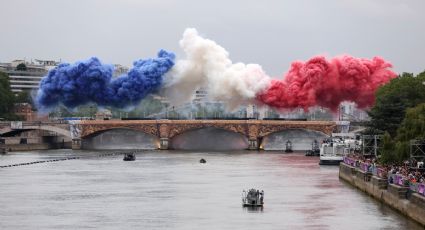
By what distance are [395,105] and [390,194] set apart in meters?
41.2

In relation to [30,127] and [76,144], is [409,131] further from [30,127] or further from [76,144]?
[30,127]

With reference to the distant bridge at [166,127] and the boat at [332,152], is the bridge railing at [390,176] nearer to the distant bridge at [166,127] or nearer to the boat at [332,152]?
the boat at [332,152]

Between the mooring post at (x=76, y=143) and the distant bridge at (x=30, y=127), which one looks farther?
the mooring post at (x=76, y=143)

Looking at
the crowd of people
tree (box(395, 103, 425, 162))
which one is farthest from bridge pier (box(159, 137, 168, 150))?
the crowd of people

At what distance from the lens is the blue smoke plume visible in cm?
18450

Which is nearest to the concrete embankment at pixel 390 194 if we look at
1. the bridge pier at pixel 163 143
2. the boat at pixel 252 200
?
the boat at pixel 252 200

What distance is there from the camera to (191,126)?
7382 inches

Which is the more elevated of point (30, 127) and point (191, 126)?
point (191, 126)

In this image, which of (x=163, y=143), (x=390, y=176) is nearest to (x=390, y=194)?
(x=390, y=176)

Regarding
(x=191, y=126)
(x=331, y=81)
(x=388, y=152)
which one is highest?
(x=331, y=81)

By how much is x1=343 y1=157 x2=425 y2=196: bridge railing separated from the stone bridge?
75.5 metres

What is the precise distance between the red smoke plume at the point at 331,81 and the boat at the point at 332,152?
3245cm

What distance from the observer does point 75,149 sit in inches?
7608

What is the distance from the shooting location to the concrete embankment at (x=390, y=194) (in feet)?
220
